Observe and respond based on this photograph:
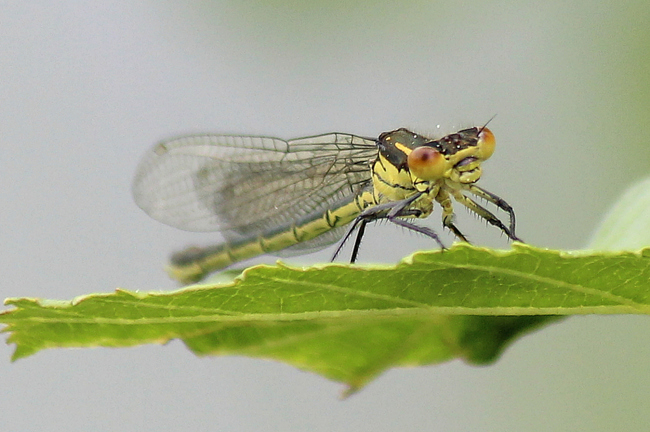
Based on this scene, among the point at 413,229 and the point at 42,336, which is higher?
the point at 413,229

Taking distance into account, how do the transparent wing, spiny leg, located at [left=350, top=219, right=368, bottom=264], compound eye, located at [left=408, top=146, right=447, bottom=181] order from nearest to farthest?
compound eye, located at [left=408, top=146, right=447, bottom=181], spiny leg, located at [left=350, top=219, right=368, bottom=264], the transparent wing

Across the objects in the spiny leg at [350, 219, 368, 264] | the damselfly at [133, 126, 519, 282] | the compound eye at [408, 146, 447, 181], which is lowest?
the spiny leg at [350, 219, 368, 264]

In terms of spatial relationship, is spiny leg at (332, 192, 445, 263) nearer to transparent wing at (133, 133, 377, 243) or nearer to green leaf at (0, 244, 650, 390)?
transparent wing at (133, 133, 377, 243)

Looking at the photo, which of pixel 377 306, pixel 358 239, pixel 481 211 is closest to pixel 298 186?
pixel 358 239

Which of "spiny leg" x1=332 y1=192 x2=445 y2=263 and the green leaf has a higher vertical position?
"spiny leg" x1=332 y1=192 x2=445 y2=263

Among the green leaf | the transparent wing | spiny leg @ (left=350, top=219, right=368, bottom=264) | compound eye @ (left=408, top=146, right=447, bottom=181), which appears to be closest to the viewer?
the green leaf

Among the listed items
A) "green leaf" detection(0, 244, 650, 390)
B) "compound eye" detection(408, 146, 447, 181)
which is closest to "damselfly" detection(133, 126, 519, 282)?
"compound eye" detection(408, 146, 447, 181)

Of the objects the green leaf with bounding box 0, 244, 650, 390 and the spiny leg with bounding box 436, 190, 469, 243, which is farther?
the spiny leg with bounding box 436, 190, 469, 243

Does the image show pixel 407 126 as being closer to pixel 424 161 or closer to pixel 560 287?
pixel 424 161

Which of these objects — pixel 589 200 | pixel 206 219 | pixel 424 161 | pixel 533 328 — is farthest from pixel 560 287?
pixel 589 200
